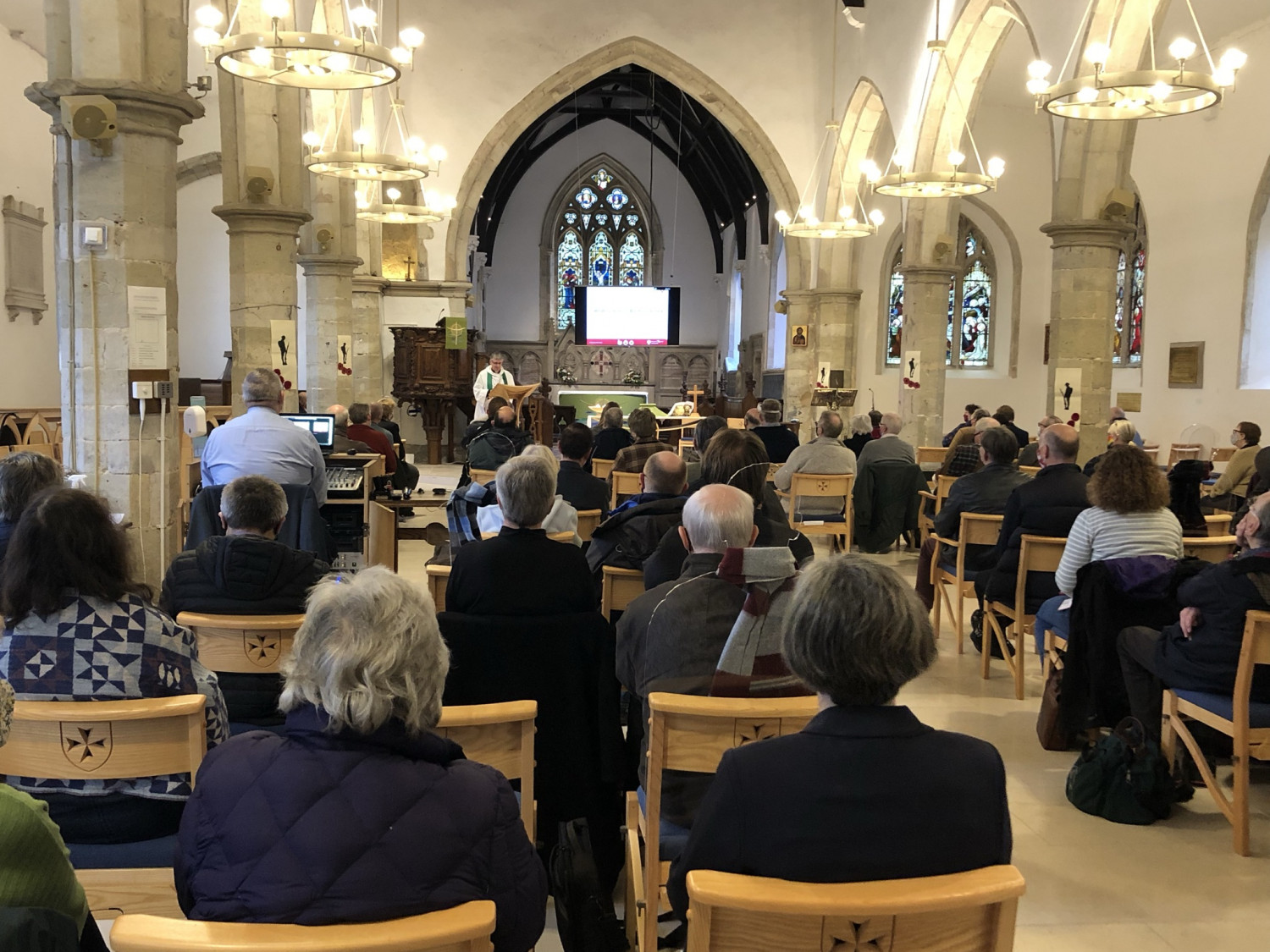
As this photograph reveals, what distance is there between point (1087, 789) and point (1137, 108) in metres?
5.43

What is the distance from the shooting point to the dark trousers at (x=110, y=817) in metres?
2.26

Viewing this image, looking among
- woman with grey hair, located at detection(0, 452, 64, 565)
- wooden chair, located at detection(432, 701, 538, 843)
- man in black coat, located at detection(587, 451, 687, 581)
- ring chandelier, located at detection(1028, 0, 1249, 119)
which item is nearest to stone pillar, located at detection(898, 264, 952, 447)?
ring chandelier, located at detection(1028, 0, 1249, 119)

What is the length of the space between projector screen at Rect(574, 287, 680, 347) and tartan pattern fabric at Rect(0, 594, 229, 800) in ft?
74.7

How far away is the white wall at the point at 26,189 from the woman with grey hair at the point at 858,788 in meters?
12.6

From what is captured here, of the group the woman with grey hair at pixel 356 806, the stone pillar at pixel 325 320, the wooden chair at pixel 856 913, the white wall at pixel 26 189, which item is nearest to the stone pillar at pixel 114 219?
the woman with grey hair at pixel 356 806

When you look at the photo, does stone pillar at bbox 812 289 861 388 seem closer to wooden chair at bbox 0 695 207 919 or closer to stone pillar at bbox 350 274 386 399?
stone pillar at bbox 350 274 386 399

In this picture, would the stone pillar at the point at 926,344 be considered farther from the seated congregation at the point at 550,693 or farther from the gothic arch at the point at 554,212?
the gothic arch at the point at 554,212

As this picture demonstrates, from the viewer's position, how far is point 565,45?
16594 millimetres

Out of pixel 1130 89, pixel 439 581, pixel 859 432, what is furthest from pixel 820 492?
pixel 439 581

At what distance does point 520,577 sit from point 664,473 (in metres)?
1.31

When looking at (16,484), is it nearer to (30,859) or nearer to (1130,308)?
(30,859)

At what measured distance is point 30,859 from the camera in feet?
4.57

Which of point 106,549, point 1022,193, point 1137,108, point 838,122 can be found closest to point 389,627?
point 106,549

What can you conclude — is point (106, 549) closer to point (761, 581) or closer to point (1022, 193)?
point (761, 581)
